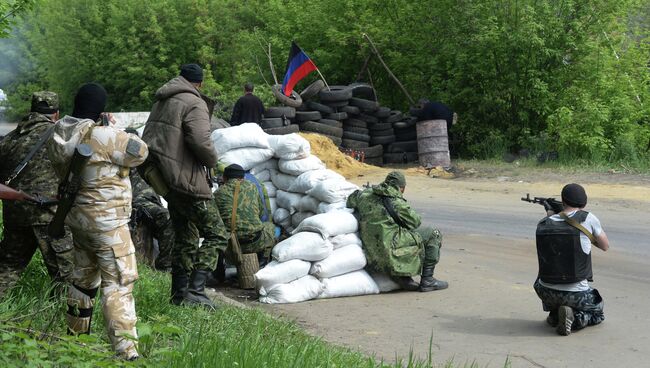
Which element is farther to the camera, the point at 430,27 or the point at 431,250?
the point at 430,27

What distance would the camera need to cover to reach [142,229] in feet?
31.2

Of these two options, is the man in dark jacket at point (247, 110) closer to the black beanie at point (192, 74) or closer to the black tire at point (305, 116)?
the black tire at point (305, 116)

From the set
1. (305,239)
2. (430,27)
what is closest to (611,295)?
(305,239)

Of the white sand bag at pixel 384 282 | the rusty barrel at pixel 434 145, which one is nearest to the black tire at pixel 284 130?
the rusty barrel at pixel 434 145

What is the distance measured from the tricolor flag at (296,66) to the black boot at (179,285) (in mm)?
12793

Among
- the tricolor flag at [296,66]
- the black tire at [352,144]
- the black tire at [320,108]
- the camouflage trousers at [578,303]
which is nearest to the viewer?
the camouflage trousers at [578,303]

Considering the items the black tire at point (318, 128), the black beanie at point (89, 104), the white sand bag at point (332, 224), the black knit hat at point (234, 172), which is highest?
the black beanie at point (89, 104)

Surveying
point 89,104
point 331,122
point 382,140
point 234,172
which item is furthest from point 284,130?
point 89,104

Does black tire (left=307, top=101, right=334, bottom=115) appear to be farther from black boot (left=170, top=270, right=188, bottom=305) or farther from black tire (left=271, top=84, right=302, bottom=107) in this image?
black boot (left=170, top=270, right=188, bottom=305)

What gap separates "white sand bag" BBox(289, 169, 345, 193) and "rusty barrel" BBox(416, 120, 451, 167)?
10.4 meters

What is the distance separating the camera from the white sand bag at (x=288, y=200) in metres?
11.0

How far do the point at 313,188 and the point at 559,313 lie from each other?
3.72 metres

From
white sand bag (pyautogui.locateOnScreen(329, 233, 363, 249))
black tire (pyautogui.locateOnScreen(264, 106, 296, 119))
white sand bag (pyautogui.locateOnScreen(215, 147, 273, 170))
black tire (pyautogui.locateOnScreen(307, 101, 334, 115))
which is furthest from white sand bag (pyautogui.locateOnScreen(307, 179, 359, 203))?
black tire (pyautogui.locateOnScreen(307, 101, 334, 115))

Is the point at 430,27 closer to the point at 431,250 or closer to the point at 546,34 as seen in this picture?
the point at 546,34
